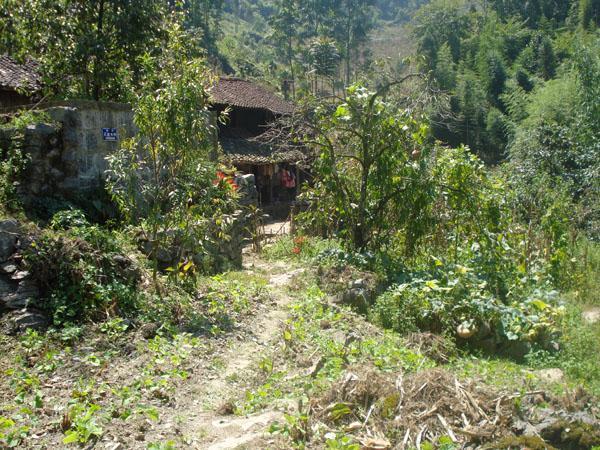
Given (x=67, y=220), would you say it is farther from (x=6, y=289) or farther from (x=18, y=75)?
(x=18, y=75)

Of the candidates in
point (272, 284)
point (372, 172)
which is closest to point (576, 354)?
point (372, 172)

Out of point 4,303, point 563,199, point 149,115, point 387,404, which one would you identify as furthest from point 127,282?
point 563,199

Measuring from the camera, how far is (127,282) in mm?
7027

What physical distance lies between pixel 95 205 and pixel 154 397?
4.28 m

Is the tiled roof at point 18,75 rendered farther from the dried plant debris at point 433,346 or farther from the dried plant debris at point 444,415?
the dried plant debris at point 444,415

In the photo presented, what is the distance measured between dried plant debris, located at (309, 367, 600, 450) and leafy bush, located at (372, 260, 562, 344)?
1812 millimetres

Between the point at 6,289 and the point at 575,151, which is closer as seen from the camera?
the point at 6,289

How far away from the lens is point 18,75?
43.8 ft

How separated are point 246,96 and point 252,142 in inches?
95.9

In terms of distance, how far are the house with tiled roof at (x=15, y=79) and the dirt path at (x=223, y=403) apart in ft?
28.8

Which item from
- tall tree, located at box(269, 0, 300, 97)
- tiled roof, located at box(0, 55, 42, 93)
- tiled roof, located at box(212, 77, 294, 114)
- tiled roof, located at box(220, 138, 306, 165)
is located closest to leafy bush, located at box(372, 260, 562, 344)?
tiled roof, located at box(0, 55, 42, 93)

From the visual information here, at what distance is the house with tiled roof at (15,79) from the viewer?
42.3ft

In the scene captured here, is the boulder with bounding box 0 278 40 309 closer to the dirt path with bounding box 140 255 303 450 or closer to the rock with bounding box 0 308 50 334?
the rock with bounding box 0 308 50 334

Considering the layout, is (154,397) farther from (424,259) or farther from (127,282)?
(424,259)
